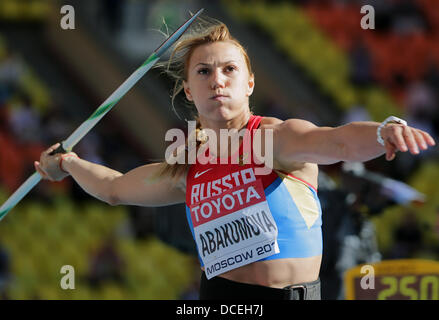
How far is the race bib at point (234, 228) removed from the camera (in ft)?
9.87

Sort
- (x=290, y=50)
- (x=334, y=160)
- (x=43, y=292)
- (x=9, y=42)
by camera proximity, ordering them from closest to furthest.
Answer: (x=334, y=160), (x=43, y=292), (x=9, y=42), (x=290, y=50)

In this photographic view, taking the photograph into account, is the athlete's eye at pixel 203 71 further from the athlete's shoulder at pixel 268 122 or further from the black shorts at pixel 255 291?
the black shorts at pixel 255 291

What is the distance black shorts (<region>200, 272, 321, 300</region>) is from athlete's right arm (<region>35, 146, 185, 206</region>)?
17.4 inches

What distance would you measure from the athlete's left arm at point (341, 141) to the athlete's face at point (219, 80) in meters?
0.21

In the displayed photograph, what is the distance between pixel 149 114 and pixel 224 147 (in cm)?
755

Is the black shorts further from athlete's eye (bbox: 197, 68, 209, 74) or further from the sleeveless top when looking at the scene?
athlete's eye (bbox: 197, 68, 209, 74)

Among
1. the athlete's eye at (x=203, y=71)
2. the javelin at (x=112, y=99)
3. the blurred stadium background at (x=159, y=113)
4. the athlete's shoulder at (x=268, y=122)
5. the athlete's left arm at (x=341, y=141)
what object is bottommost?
the athlete's left arm at (x=341, y=141)

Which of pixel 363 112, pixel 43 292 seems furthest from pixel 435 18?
pixel 43 292

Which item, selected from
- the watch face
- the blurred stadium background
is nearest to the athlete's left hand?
the watch face

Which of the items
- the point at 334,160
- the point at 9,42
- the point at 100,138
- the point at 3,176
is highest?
the point at 9,42

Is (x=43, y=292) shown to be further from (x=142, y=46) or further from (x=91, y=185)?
(x=142, y=46)

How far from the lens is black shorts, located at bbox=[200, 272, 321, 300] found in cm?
300

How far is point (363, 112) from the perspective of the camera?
10.5 m

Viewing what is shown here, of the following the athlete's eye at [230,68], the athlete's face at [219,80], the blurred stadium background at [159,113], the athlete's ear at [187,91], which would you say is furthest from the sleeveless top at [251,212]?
the blurred stadium background at [159,113]
